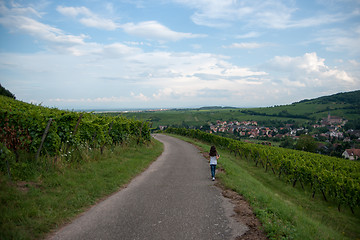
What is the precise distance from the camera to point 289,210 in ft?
24.0

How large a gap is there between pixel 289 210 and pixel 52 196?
7.60 m

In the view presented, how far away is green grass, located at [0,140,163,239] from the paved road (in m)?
0.43

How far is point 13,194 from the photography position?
5762mm

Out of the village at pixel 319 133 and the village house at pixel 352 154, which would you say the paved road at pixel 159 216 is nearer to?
the village house at pixel 352 154

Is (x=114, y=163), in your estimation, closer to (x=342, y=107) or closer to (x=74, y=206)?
(x=74, y=206)

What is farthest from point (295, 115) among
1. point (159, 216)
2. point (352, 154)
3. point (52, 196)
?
point (52, 196)

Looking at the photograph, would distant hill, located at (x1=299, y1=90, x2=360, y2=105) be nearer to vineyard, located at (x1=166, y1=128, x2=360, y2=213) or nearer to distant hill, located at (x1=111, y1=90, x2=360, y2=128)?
distant hill, located at (x1=111, y1=90, x2=360, y2=128)

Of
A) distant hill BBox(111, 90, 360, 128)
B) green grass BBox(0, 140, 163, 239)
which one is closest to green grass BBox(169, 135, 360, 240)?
green grass BBox(0, 140, 163, 239)

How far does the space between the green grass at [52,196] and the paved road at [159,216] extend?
16.8 inches

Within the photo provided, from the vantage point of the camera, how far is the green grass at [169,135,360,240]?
5.61 meters

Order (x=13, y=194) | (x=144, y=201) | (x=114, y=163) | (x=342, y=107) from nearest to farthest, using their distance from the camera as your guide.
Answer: (x=13, y=194)
(x=144, y=201)
(x=114, y=163)
(x=342, y=107)

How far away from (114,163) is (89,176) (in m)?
2.85

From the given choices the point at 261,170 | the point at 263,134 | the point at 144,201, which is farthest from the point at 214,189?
the point at 263,134

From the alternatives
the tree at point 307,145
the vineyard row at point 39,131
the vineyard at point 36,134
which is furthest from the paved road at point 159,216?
the tree at point 307,145
